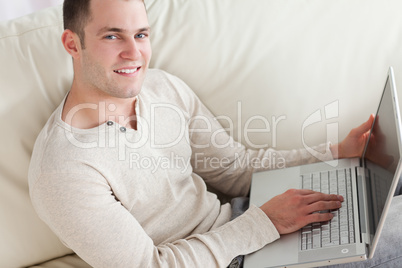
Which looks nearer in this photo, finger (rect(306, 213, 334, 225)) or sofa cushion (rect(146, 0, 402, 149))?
finger (rect(306, 213, 334, 225))

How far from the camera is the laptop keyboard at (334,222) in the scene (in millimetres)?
1250

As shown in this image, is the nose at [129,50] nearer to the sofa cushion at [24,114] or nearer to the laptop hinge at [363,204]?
the sofa cushion at [24,114]

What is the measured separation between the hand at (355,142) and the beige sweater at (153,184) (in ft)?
0.33

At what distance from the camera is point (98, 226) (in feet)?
3.92

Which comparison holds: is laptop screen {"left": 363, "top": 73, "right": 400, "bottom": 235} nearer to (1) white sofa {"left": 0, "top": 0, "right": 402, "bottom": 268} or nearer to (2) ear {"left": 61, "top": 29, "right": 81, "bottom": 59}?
(1) white sofa {"left": 0, "top": 0, "right": 402, "bottom": 268}

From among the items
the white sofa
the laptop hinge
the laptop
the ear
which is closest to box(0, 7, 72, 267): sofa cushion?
the ear

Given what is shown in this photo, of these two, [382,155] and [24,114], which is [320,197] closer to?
[382,155]

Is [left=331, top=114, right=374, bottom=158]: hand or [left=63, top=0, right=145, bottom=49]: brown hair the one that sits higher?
[left=63, top=0, right=145, bottom=49]: brown hair

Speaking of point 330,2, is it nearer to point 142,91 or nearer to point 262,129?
point 262,129

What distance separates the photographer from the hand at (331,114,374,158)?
1504mm

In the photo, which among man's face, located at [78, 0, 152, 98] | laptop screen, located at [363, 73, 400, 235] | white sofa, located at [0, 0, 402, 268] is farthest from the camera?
white sofa, located at [0, 0, 402, 268]

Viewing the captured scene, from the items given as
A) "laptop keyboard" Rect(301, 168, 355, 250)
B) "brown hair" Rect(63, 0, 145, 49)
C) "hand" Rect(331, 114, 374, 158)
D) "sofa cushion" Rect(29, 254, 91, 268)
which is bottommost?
"sofa cushion" Rect(29, 254, 91, 268)

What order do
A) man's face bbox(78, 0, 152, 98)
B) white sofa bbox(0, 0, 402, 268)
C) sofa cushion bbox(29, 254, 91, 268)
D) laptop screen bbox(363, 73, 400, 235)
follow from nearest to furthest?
laptop screen bbox(363, 73, 400, 235), man's face bbox(78, 0, 152, 98), sofa cushion bbox(29, 254, 91, 268), white sofa bbox(0, 0, 402, 268)

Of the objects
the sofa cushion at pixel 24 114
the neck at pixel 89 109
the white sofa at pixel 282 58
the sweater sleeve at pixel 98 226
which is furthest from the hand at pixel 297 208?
the sofa cushion at pixel 24 114
